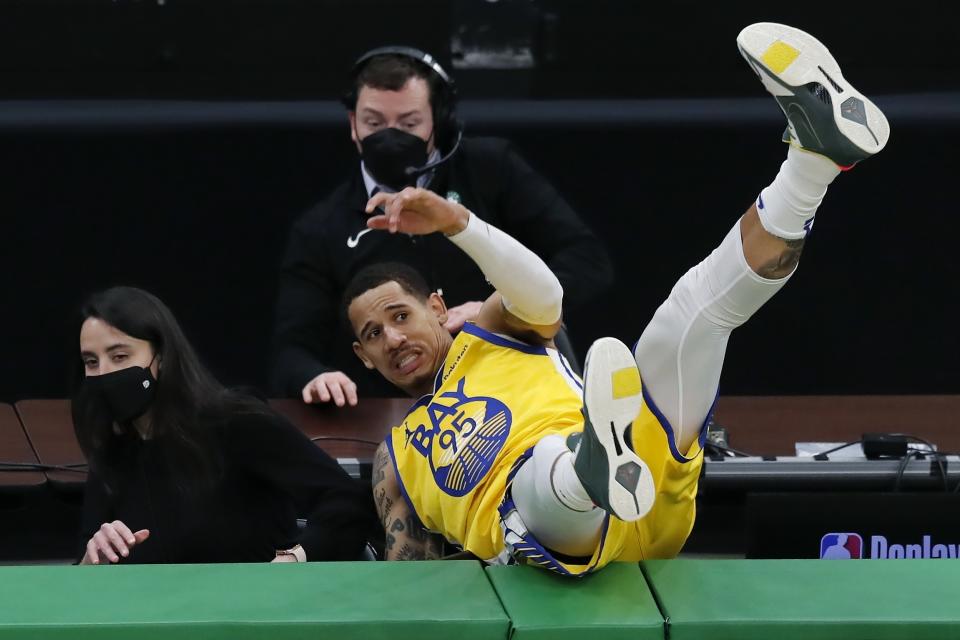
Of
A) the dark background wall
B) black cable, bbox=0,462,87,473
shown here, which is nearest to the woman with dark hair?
black cable, bbox=0,462,87,473

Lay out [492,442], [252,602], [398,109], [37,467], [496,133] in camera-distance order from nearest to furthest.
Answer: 1. [252,602]
2. [492,442]
3. [37,467]
4. [398,109]
5. [496,133]

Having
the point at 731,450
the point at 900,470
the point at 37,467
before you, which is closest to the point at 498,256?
the point at 731,450

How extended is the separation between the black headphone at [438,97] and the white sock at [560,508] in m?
1.13

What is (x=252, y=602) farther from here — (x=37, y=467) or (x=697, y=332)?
(x=37, y=467)

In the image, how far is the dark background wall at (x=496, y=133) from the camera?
155 inches

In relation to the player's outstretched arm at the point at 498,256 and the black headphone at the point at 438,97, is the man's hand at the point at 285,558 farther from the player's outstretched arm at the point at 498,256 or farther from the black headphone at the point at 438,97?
the black headphone at the point at 438,97

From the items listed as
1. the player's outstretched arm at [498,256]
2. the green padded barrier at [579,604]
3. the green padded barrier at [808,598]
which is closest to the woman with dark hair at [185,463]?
the player's outstretched arm at [498,256]

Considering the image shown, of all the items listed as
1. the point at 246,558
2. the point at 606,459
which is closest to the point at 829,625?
the point at 606,459

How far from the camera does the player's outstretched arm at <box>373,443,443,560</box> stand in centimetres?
243

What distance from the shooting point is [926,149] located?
4.07m

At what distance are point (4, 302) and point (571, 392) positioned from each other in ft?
7.25

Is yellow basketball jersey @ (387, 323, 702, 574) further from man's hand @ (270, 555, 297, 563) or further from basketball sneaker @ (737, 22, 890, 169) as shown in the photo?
basketball sneaker @ (737, 22, 890, 169)

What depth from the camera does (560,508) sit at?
6.73 feet

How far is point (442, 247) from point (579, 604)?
1.41 m
